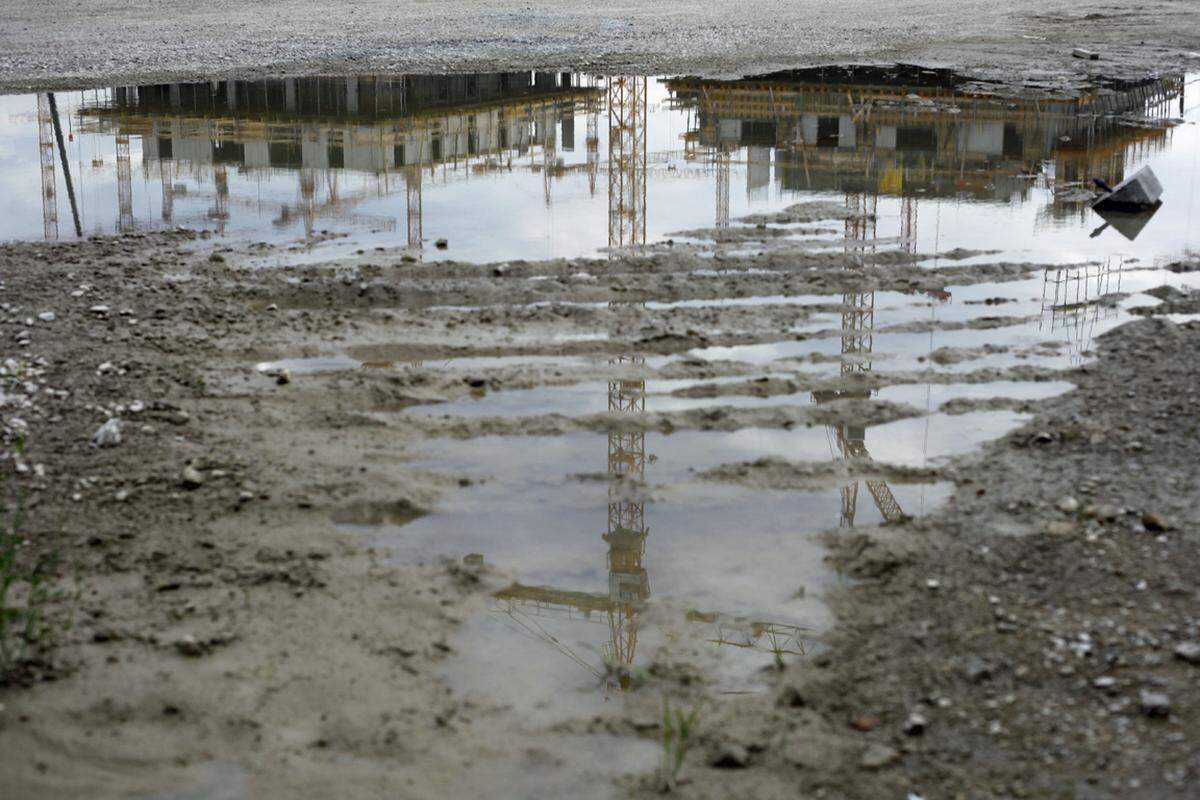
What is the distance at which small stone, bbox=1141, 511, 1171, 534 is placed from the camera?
7148mm

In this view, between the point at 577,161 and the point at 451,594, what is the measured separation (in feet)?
50.7

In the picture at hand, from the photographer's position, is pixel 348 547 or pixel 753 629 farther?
pixel 348 547

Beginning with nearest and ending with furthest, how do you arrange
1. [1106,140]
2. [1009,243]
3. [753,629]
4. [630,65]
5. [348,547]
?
1. [753,629]
2. [348,547]
3. [1009,243]
4. [1106,140]
5. [630,65]

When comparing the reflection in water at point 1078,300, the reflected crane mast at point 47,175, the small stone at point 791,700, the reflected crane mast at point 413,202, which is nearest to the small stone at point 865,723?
the small stone at point 791,700

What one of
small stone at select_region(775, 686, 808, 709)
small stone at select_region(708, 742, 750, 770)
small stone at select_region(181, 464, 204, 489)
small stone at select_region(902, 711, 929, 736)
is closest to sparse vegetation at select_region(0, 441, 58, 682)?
small stone at select_region(181, 464, 204, 489)

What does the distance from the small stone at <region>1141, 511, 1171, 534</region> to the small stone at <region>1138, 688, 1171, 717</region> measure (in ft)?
5.81

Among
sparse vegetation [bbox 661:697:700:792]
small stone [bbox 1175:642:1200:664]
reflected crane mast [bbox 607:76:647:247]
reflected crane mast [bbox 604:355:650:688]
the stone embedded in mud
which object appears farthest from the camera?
reflected crane mast [bbox 607:76:647:247]

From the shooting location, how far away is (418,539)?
7598mm

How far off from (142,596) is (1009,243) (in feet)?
36.0

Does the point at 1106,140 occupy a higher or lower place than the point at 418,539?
higher

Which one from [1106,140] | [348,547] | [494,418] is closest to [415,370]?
[494,418]

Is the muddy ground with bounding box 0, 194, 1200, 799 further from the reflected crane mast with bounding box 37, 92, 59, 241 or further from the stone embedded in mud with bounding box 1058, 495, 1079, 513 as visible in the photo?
the reflected crane mast with bounding box 37, 92, 59, 241

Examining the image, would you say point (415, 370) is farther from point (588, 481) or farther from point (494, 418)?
point (588, 481)

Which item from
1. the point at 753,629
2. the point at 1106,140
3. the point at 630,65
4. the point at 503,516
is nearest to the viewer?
the point at 753,629
